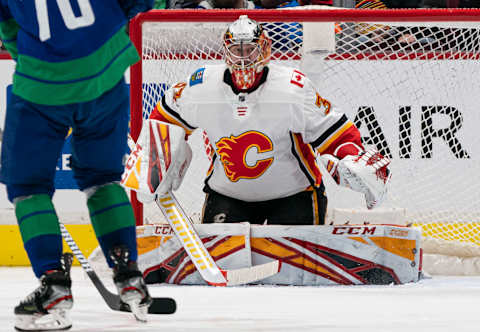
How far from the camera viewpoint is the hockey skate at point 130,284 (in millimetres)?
1935

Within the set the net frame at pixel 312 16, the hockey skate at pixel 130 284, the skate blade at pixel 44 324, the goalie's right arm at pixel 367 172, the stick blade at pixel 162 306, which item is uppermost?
the net frame at pixel 312 16

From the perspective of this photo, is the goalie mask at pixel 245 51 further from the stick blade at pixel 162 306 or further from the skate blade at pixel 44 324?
A: the skate blade at pixel 44 324

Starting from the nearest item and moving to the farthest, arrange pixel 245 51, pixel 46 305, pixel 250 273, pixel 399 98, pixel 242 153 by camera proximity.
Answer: pixel 46 305
pixel 250 273
pixel 245 51
pixel 242 153
pixel 399 98

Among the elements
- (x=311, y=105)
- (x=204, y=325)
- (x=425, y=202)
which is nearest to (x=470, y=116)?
(x=425, y=202)

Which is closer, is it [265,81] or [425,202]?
[265,81]

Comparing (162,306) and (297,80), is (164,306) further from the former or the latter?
(297,80)

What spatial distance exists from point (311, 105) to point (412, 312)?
1.13 meters

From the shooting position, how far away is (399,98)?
3.97 meters

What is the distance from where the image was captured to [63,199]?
4.11 metres

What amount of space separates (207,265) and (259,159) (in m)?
0.47

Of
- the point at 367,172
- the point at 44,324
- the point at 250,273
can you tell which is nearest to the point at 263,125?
the point at 367,172

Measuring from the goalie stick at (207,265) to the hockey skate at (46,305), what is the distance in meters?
1.16

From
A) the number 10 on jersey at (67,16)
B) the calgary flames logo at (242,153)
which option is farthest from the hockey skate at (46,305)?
the calgary flames logo at (242,153)

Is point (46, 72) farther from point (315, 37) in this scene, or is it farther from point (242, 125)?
point (315, 37)
